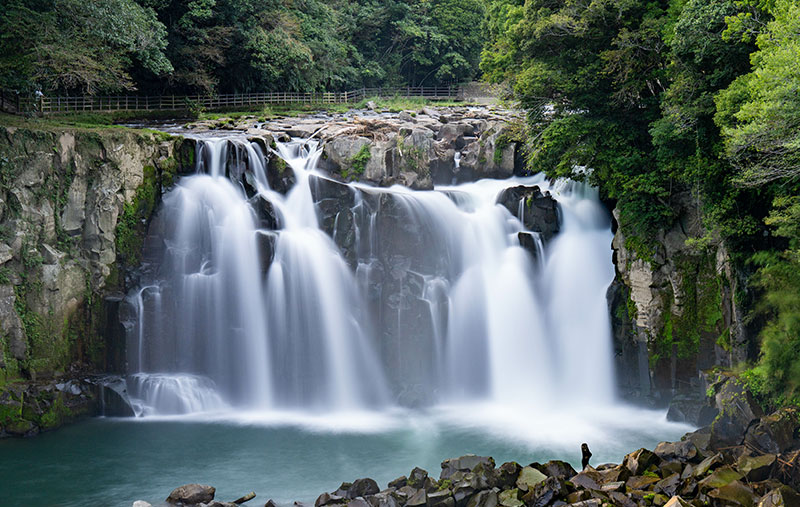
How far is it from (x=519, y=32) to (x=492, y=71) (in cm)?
349

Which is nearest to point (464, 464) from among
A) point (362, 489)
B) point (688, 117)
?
point (362, 489)

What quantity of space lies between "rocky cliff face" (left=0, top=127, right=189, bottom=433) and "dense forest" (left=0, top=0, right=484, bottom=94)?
3058mm

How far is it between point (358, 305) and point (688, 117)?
1023cm

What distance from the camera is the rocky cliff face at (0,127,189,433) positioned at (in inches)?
687

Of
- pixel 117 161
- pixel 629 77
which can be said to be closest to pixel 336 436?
pixel 117 161

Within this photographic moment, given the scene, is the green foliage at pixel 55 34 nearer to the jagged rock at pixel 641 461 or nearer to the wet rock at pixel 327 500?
the wet rock at pixel 327 500

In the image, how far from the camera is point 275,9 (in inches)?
1501

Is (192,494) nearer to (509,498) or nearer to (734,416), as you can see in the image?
(509,498)

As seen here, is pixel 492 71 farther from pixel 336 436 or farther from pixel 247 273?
pixel 336 436

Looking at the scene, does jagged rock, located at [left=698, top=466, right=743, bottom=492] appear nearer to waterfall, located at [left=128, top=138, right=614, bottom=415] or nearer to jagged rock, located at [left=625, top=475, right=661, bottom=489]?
jagged rock, located at [left=625, top=475, right=661, bottom=489]

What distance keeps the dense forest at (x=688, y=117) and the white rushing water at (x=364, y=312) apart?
9.26 feet

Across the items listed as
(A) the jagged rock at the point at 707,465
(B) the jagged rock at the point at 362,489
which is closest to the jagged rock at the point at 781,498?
(A) the jagged rock at the point at 707,465

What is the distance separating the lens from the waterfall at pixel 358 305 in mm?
18953

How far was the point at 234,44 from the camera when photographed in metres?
36.6
